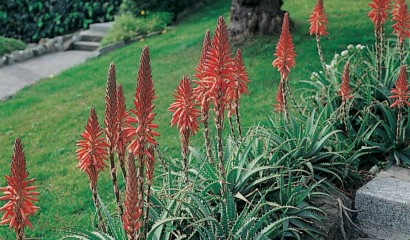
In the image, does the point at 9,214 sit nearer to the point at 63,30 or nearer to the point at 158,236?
the point at 158,236

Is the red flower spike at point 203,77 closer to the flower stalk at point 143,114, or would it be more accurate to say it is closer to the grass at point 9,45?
the flower stalk at point 143,114

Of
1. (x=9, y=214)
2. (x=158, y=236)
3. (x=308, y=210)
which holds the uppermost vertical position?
(x=9, y=214)

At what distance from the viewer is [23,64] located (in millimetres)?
12711

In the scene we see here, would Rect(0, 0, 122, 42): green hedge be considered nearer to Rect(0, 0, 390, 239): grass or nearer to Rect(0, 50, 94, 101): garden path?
Rect(0, 50, 94, 101): garden path

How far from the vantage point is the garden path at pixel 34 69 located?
10882mm

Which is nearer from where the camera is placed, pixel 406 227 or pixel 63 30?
pixel 406 227

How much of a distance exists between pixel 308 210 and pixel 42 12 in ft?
42.5

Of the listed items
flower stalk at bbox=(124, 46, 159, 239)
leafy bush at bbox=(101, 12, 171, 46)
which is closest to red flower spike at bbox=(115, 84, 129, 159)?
flower stalk at bbox=(124, 46, 159, 239)

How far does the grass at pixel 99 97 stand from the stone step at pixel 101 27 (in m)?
1.98

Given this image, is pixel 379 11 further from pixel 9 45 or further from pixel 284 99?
pixel 9 45

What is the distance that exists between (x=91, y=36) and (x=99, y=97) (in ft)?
17.5

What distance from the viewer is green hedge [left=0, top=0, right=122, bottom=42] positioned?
599 inches

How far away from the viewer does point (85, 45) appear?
13.7 m

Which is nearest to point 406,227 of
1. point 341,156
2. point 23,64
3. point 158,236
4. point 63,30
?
point 341,156
